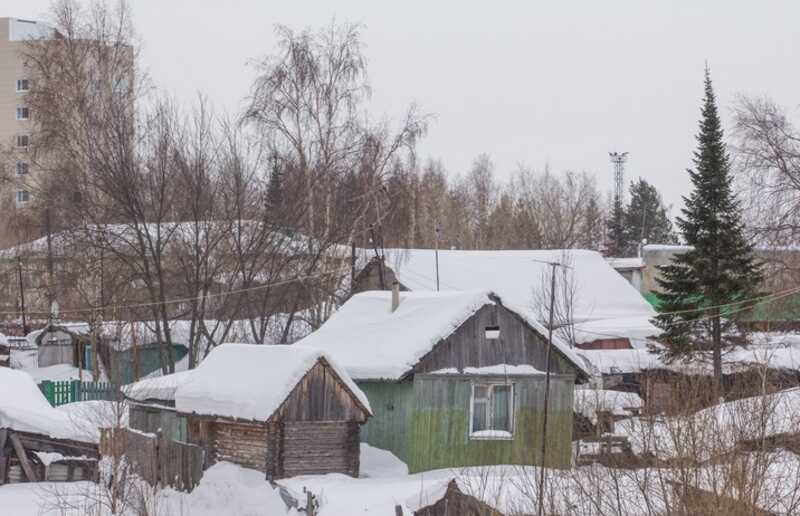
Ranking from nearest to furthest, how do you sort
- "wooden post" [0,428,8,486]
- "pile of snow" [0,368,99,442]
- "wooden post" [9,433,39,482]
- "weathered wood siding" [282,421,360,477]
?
"weathered wood siding" [282,421,360,477] < "wooden post" [0,428,8,486] < "wooden post" [9,433,39,482] < "pile of snow" [0,368,99,442]

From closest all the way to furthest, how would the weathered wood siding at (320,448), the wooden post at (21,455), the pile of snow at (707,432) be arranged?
the pile of snow at (707,432) < the weathered wood siding at (320,448) < the wooden post at (21,455)

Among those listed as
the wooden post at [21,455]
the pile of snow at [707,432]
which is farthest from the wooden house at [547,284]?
the pile of snow at [707,432]

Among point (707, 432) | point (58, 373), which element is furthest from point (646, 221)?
point (707, 432)

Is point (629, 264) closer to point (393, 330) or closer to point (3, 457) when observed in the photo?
point (393, 330)

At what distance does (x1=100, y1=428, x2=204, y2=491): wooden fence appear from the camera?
2191 centimetres

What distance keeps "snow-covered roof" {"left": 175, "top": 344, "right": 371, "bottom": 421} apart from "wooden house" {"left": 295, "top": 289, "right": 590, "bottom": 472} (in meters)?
1.69

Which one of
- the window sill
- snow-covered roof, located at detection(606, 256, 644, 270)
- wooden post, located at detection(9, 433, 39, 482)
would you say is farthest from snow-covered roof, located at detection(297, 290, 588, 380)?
snow-covered roof, located at detection(606, 256, 644, 270)

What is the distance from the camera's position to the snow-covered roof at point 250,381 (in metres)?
21.5

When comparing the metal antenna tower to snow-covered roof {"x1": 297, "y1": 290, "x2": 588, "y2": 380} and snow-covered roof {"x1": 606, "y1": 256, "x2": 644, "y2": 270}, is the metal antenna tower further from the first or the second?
snow-covered roof {"x1": 297, "y1": 290, "x2": 588, "y2": 380}

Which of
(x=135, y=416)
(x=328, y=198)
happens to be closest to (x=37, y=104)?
(x=328, y=198)

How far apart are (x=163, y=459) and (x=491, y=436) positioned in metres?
6.94

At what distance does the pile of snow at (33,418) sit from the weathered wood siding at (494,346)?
785 centimetres

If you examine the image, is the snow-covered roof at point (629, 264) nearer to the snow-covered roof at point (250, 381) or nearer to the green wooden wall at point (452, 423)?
the green wooden wall at point (452, 423)

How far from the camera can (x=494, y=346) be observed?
24359 millimetres
